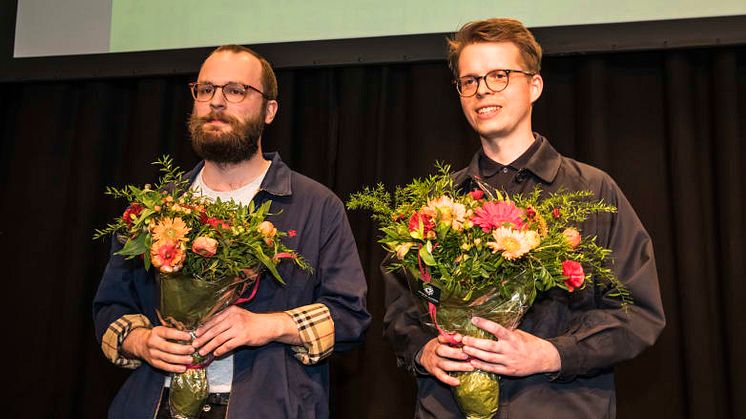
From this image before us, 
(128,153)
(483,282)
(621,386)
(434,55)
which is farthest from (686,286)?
(128,153)

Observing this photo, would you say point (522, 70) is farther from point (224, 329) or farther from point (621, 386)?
point (621, 386)

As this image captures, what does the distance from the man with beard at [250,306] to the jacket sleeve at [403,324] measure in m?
0.10

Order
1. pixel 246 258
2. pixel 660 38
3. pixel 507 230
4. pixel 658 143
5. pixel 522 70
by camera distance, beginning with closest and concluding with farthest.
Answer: pixel 507 230
pixel 246 258
pixel 522 70
pixel 660 38
pixel 658 143

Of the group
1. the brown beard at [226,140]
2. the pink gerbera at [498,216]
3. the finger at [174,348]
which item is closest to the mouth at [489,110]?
the pink gerbera at [498,216]

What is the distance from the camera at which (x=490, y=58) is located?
6.51 ft

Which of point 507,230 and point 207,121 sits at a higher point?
point 207,121

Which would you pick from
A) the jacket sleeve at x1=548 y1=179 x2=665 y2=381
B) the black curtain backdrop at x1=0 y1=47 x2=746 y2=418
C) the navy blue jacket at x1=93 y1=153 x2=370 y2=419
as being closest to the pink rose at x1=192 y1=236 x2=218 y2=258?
the navy blue jacket at x1=93 y1=153 x2=370 y2=419

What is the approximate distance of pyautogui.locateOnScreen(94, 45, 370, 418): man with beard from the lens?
6.12 ft

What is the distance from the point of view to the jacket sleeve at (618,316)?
1.69 m

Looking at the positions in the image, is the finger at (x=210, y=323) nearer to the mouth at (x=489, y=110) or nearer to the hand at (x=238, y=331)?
the hand at (x=238, y=331)

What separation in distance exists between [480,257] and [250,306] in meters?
0.79

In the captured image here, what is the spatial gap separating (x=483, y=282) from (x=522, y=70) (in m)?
0.75

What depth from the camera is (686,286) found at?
2996 mm

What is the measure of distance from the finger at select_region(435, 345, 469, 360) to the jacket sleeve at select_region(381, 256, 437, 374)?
17 cm
